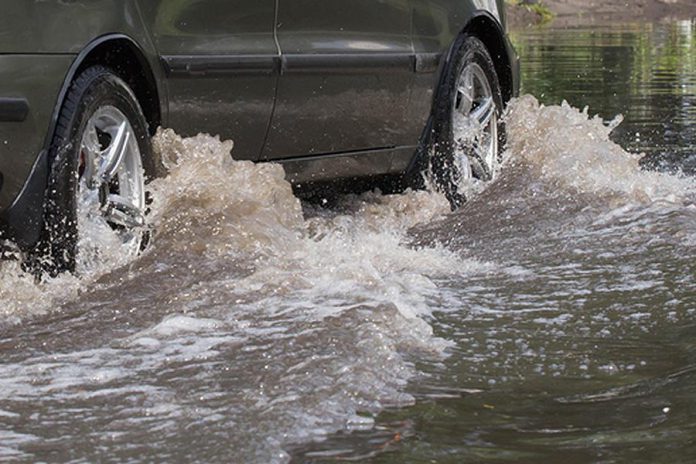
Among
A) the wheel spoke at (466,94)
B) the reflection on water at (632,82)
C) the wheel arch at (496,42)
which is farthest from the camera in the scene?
the reflection on water at (632,82)

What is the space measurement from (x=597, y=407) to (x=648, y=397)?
0.51 feet

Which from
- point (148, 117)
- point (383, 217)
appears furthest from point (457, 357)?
point (383, 217)

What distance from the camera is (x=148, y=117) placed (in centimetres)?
485

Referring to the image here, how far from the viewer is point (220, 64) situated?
4.96 m

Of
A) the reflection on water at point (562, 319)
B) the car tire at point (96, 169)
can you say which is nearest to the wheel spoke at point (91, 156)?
the car tire at point (96, 169)

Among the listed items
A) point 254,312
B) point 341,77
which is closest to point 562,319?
point 254,312

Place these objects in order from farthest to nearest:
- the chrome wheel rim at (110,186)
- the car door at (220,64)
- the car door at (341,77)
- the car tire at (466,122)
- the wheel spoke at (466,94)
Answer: the wheel spoke at (466,94)
the car tire at (466,122)
the car door at (341,77)
the car door at (220,64)
the chrome wheel rim at (110,186)

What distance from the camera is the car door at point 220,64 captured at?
15.7 feet

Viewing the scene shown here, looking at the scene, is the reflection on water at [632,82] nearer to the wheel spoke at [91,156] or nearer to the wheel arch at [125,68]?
the wheel arch at [125,68]

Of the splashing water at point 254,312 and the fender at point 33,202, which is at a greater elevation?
the fender at point 33,202

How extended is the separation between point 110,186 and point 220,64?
55cm

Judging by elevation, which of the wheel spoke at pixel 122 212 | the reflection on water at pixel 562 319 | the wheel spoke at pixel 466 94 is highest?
the wheel spoke at pixel 466 94

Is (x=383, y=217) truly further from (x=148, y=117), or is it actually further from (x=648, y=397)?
(x=648, y=397)

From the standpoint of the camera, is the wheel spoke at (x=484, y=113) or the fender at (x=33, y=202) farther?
the wheel spoke at (x=484, y=113)
